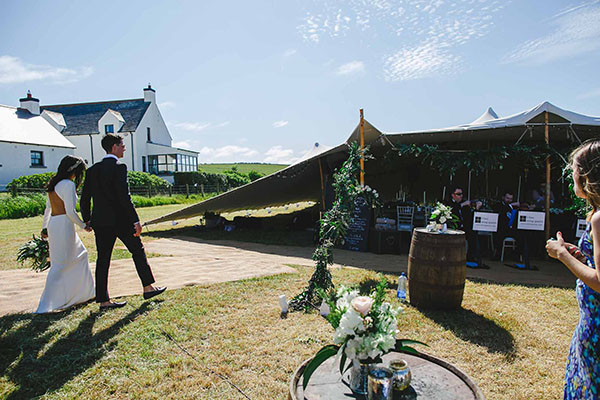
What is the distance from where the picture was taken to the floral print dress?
1.41 meters

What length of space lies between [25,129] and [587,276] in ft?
88.1

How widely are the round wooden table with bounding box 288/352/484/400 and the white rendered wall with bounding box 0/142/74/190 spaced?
76.9 ft

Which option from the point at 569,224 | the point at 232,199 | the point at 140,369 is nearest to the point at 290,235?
the point at 232,199

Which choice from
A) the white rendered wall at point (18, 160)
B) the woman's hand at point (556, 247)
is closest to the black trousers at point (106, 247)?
the woman's hand at point (556, 247)

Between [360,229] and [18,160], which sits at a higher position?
[18,160]

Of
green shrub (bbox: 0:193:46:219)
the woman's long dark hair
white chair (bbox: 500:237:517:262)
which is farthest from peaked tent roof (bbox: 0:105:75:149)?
white chair (bbox: 500:237:517:262)

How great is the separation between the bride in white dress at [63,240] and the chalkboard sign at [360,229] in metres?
4.59

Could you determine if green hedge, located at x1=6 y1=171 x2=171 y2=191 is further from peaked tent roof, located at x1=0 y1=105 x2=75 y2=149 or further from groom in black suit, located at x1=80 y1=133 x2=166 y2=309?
groom in black suit, located at x1=80 y1=133 x2=166 y2=309

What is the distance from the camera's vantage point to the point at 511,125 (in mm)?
5559

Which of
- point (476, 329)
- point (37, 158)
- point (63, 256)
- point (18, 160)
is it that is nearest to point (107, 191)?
point (63, 256)

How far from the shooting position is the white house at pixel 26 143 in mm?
19359

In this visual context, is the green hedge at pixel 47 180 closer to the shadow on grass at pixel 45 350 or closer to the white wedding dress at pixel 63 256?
the white wedding dress at pixel 63 256

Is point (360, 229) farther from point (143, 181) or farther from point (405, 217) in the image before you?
point (143, 181)

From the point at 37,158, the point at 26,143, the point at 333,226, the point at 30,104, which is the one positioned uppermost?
the point at 30,104
